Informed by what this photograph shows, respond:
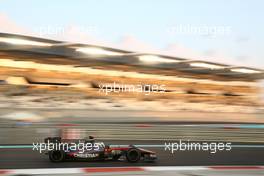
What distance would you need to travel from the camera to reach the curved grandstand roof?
4.93m

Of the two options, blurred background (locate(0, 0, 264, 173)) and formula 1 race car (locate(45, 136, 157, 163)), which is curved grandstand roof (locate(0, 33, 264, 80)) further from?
formula 1 race car (locate(45, 136, 157, 163))

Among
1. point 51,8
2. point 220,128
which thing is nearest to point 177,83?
point 220,128

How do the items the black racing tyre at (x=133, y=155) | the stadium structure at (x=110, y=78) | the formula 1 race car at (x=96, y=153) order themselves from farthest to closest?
the black racing tyre at (x=133, y=155)
the formula 1 race car at (x=96, y=153)
the stadium structure at (x=110, y=78)

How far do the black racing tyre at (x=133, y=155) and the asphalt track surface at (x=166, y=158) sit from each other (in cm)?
8

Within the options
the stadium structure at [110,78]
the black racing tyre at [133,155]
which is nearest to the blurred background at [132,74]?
the stadium structure at [110,78]

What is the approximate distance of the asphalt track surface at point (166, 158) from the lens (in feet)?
16.9

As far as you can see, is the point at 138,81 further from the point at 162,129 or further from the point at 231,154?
the point at 231,154

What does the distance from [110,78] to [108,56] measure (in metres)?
0.29

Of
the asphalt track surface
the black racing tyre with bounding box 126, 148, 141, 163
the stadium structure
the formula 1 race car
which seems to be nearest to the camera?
the stadium structure

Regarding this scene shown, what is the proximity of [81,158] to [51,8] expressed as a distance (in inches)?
79.9

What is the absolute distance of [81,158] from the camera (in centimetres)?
540

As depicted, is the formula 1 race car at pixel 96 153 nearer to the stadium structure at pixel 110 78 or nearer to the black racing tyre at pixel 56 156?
the black racing tyre at pixel 56 156

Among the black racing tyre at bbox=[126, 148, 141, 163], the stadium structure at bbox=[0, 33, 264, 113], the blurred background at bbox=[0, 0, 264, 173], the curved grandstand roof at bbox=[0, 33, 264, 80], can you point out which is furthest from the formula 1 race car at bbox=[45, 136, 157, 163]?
the curved grandstand roof at bbox=[0, 33, 264, 80]

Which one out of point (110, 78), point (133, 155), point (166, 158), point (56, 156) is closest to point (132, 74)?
point (110, 78)
